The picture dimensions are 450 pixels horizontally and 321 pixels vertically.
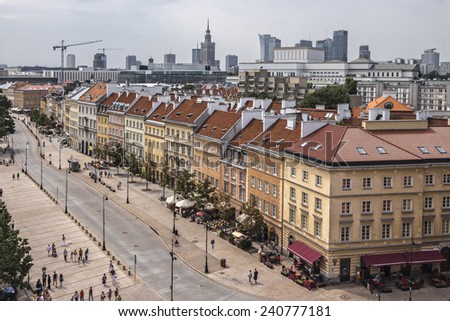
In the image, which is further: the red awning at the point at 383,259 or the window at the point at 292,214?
the window at the point at 292,214

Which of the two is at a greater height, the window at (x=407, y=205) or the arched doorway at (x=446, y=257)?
the window at (x=407, y=205)

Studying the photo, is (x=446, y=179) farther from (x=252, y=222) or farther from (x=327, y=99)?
(x=327, y=99)

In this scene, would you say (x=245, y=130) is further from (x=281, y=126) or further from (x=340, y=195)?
(x=340, y=195)

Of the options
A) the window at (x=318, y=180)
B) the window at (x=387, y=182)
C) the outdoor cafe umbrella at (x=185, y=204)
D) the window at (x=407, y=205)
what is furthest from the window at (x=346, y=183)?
the outdoor cafe umbrella at (x=185, y=204)

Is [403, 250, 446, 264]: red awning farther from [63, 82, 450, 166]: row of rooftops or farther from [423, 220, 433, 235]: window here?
[63, 82, 450, 166]: row of rooftops

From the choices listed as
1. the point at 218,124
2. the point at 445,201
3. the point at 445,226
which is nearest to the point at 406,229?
the point at 445,226

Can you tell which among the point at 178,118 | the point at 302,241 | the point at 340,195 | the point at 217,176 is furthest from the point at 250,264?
the point at 178,118

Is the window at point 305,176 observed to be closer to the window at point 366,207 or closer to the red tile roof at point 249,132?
Answer: the window at point 366,207

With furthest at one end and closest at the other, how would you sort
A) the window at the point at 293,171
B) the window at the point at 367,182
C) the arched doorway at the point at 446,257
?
1. the window at the point at 293,171
2. the arched doorway at the point at 446,257
3. the window at the point at 367,182
